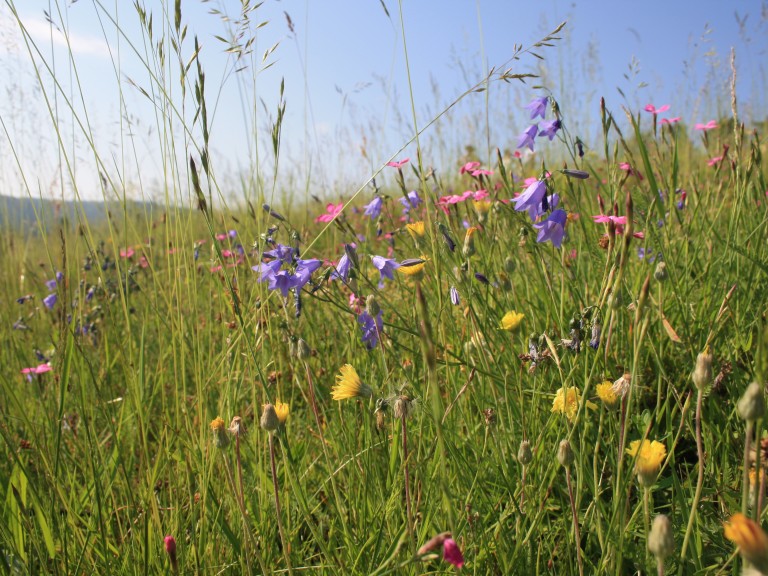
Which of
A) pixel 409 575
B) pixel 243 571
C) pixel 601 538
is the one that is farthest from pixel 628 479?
pixel 243 571

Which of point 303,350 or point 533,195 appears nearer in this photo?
point 303,350

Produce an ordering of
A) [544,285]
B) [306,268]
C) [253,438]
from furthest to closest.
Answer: [544,285], [253,438], [306,268]

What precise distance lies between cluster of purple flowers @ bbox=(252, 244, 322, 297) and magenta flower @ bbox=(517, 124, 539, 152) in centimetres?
74

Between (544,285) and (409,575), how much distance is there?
0.97 meters

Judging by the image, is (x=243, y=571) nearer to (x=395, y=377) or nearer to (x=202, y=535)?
(x=202, y=535)

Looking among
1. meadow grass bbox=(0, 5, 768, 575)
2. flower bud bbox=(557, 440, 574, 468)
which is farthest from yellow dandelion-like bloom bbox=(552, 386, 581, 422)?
flower bud bbox=(557, 440, 574, 468)

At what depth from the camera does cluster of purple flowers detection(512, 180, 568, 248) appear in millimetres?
1250

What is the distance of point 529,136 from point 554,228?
17.2 inches

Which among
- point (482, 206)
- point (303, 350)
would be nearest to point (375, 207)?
point (482, 206)

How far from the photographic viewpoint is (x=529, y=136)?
5.23 feet

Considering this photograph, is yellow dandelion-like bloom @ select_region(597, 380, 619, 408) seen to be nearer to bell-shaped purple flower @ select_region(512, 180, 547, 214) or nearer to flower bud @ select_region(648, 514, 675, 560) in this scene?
flower bud @ select_region(648, 514, 675, 560)

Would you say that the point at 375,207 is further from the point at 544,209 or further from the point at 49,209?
the point at 49,209

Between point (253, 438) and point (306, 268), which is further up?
point (306, 268)

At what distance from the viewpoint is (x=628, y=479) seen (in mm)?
850
